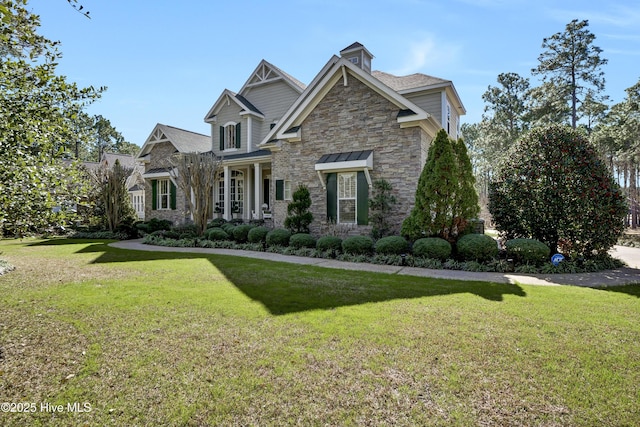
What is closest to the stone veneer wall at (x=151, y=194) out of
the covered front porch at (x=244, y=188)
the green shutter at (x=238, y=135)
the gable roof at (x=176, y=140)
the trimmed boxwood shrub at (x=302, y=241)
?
the gable roof at (x=176, y=140)

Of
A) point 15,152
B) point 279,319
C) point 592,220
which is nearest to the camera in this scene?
point 15,152

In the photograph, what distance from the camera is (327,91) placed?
13031 millimetres

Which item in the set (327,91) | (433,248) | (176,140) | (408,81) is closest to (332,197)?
(327,91)

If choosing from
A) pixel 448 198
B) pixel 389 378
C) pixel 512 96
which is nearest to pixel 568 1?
pixel 448 198

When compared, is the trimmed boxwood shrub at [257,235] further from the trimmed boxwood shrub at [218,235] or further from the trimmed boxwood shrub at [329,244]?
the trimmed boxwood shrub at [329,244]

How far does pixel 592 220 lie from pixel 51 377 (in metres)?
11.3

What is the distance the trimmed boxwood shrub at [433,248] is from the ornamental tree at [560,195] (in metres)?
2.51

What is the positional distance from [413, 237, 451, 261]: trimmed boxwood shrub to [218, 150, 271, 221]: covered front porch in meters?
9.62

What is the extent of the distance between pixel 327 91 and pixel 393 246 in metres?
7.07

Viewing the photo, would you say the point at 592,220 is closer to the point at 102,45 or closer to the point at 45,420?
the point at 45,420

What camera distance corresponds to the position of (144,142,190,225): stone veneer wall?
19656 millimetres

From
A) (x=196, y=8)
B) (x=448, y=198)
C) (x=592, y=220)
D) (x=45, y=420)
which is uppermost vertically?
(x=196, y=8)

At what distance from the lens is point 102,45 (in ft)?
21.7

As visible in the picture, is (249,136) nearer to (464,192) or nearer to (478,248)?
(464,192)
